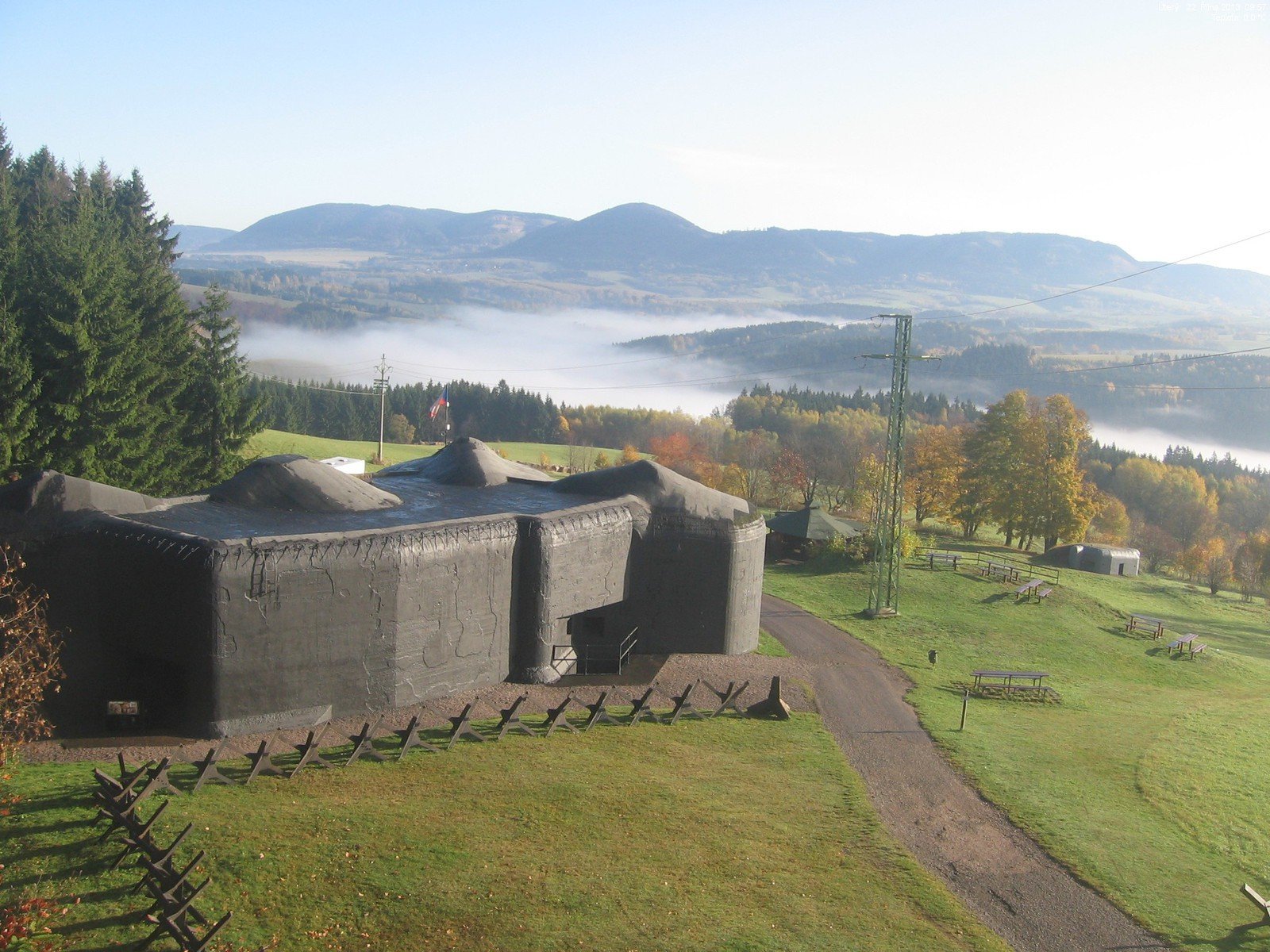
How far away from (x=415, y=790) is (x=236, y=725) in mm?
4834

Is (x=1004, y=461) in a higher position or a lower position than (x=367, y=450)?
higher

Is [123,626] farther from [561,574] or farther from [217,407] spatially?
[217,407]

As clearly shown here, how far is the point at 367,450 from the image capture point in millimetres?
90375

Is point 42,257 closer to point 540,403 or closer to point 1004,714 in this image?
point 1004,714

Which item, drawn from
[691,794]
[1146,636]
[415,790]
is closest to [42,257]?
[415,790]

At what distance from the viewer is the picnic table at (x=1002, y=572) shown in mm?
49719

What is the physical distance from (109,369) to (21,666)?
1147 inches

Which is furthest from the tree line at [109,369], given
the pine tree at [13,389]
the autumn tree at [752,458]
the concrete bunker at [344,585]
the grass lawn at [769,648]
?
the autumn tree at [752,458]

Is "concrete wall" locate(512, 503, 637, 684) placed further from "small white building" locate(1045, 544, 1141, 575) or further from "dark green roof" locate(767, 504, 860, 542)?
"small white building" locate(1045, 544, 1141, 575)

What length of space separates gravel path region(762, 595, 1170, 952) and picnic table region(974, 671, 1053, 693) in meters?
2.70

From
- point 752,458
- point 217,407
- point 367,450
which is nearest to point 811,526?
point 217,407

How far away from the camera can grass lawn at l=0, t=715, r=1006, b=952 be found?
47.7 ft

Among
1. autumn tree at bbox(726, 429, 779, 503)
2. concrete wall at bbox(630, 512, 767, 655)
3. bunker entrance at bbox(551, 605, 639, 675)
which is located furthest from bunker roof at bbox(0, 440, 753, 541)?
autumn tree at bbox(726, 429, 779, 503)

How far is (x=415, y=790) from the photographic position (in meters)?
19.6
